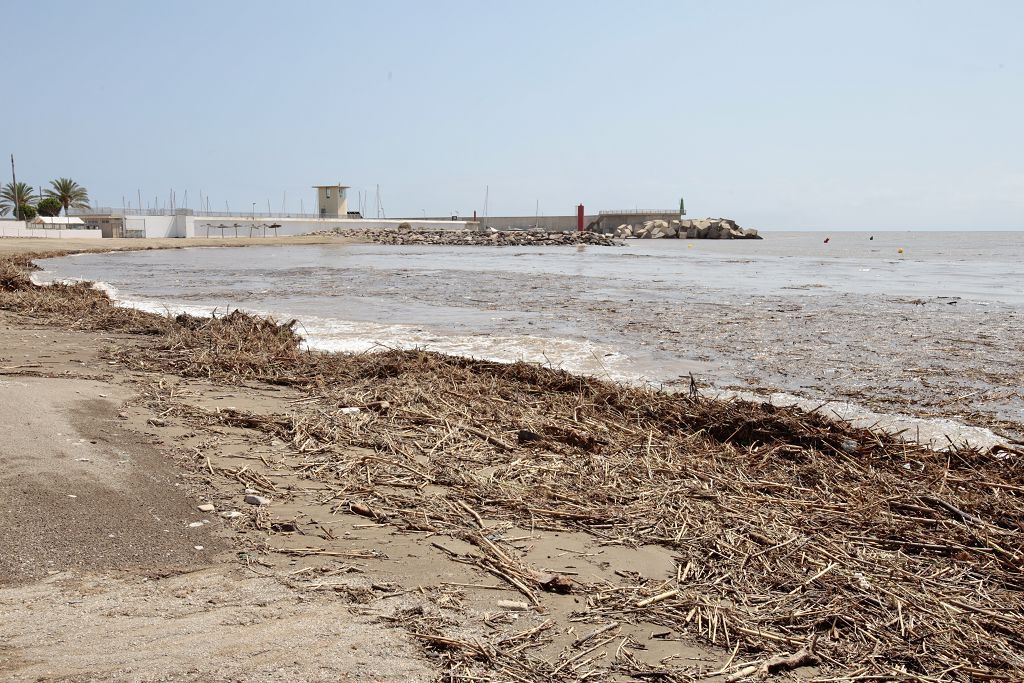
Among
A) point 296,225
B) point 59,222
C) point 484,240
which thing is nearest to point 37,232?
point 59,222

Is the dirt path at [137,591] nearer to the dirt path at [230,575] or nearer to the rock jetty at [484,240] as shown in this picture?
the dirt path at [230,575]

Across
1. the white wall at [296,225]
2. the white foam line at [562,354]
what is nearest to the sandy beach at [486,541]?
the white foam line at [562,354]

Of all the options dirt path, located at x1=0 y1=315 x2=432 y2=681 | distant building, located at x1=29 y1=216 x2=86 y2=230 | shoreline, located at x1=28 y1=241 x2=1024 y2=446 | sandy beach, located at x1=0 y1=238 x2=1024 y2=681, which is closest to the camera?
dirt path, located at x1=0 y1=315 x2=432 y2=681

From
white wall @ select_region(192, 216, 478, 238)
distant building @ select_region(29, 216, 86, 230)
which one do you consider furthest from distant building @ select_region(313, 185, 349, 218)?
distant building @ select_region(29, 216, 86, 230)

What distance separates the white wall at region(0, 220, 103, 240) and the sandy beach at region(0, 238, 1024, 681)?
169 ft

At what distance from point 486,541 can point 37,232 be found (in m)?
59.4

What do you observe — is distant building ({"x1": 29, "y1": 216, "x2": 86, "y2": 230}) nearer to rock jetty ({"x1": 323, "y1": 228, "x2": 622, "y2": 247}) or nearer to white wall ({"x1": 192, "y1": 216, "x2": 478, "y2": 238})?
white wall ({"x1": 192, "y1": 216, "x2": 478, "y2": 238})

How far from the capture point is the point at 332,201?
294ft

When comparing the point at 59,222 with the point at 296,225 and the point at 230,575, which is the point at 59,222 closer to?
the point at 296,225

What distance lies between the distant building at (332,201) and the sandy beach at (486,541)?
282 ft

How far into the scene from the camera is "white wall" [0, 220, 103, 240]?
49000 mm

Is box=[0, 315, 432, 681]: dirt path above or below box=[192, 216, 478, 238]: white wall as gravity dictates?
below

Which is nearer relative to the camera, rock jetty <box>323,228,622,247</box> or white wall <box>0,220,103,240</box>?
white wall <box>0,220,103,240</box>

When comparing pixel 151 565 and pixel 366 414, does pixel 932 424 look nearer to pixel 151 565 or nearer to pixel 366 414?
pixel 366 414
